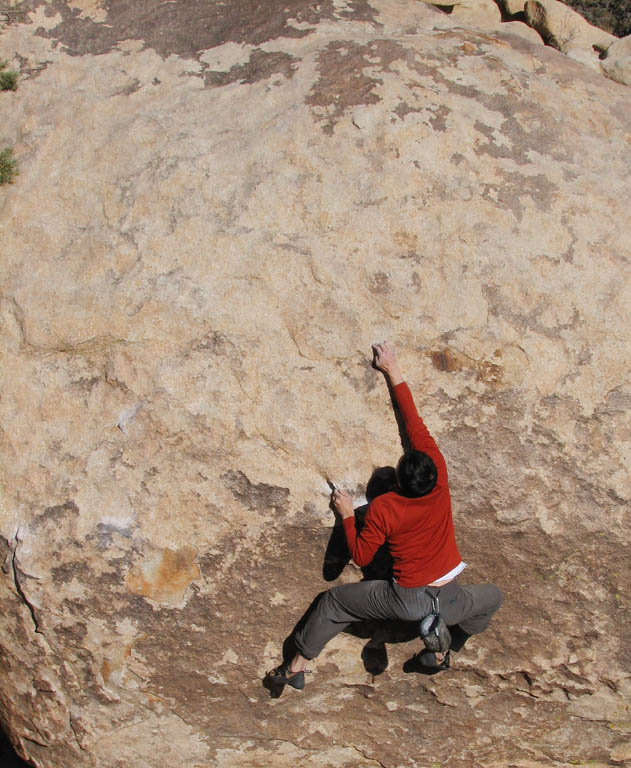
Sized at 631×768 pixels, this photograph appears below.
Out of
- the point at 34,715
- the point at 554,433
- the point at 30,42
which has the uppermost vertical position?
the point at 30,42

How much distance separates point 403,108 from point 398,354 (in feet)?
4.05

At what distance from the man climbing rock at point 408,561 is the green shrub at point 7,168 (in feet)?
6.68

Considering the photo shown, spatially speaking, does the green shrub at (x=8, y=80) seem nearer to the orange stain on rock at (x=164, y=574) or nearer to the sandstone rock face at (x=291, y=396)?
the sandstone rock face at (x=291, y=396)

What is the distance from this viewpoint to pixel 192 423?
3279 mm

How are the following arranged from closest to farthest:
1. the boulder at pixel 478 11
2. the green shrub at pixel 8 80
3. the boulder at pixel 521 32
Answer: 1. the green shrub at pixel 8 80
2. the boulder at pixel 521 32
3. the boulder at pixel 478 11

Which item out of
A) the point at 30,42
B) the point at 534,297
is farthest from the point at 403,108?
the point at 30,42

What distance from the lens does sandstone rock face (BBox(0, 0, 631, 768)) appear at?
330 centimetres

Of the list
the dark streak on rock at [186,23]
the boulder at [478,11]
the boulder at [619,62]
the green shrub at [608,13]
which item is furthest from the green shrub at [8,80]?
the green shrub at [608,13]

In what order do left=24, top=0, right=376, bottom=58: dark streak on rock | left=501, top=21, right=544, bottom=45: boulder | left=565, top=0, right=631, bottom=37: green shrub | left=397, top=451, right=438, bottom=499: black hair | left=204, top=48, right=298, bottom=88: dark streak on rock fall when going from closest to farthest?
1. left=397, top=451, right=438, bottom=499: black hair
2. left=204, top=48, right=298, bottom=88: dark streak on rock
3. left=24, top=0, right=376, bottom=58: dark streak on rock
4. left=501, top=21, right=544, bottom=45: boulder
5. left=565, top=0, right=631, bottom=37: green shrub

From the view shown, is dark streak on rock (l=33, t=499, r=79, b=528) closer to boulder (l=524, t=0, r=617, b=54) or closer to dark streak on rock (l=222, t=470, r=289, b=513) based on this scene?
dark streak on rock (l=222, t=470, r=289, b=513)

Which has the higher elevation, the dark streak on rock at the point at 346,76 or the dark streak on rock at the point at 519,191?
the dark streak on rock at the point at 346,76

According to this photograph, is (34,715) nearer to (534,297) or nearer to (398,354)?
(398,354)

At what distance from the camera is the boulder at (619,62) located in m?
4.93

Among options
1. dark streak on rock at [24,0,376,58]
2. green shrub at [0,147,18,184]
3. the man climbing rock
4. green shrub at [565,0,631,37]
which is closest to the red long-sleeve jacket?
the man climbing rock
